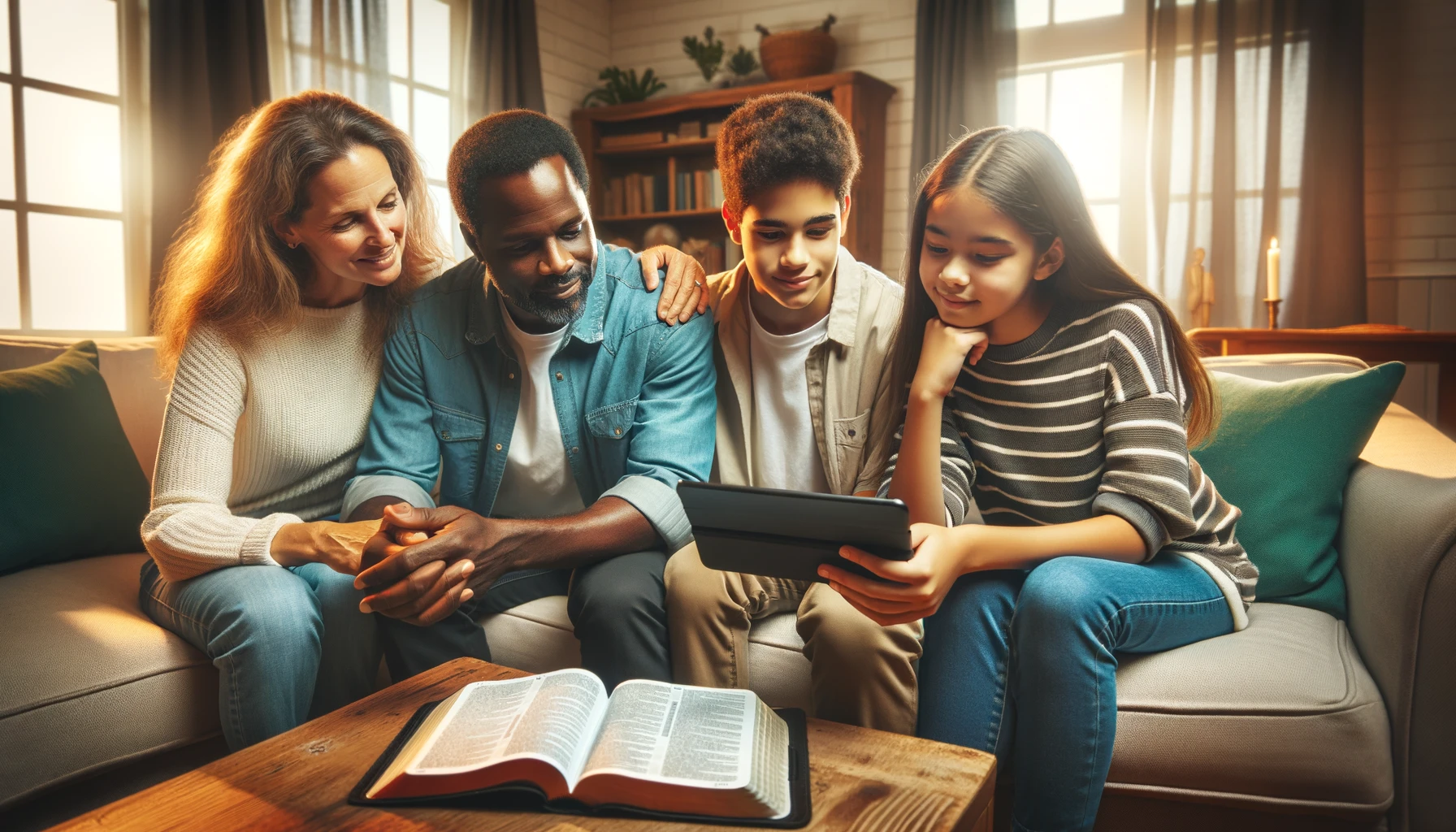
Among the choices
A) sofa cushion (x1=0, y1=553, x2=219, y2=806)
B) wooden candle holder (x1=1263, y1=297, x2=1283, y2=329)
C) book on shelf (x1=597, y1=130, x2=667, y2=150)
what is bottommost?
sofa cushion (x1=0, y1=553, x2=219, y2=806)

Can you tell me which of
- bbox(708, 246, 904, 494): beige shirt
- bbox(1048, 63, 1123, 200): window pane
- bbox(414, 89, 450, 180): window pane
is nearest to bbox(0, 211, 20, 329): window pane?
bbox(414, 89, 450, 180): window pane

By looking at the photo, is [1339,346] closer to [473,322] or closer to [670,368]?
[670,368]

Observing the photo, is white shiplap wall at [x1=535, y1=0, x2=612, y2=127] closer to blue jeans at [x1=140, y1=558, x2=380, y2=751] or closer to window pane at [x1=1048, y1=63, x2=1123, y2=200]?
window pane at [x1=1048, y1=63, x2=1123, y2=200]

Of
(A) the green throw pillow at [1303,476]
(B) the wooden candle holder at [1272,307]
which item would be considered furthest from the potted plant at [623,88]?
(A) the green throw pillow at [1303,476]

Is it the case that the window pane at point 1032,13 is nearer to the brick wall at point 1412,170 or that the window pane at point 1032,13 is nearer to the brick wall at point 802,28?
the brick wall at point 802,28

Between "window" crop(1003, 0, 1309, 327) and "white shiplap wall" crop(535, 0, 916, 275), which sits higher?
"white shiplap wall" crop(535, 0, 916, 275)

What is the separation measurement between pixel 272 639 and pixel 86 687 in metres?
0.24

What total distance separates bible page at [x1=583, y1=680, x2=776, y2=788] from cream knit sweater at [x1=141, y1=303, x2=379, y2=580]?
733 mm

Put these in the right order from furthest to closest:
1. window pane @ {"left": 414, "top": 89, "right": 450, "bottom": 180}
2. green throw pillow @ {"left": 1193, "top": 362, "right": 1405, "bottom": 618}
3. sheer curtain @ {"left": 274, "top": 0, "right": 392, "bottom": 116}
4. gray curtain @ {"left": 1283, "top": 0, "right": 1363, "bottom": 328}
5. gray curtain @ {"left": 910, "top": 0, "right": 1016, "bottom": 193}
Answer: window pane @ {"left": 414, "top": 89, "right": 450, "bottom": 180}, gray curtain @ {"left": 910, "top": 0, "right": 1016, "bottom": 193}, sheer curtain @ {"left": 274, "top": 0, "right": 392, "bottom": 116}, gray curtain @ {"left": 1283, "top": 0, "right": 1363, "bottom": 328}, green throw pillow @ {"left": 1193, "top": 362, "right": 1405, "bottom": 618}

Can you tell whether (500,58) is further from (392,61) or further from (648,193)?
(648,193)

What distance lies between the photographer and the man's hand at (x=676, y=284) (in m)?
1.51

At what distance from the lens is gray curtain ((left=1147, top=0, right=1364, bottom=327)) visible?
3.38 meters

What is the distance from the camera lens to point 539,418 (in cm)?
154

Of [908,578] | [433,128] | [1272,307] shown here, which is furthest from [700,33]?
[908,578]
